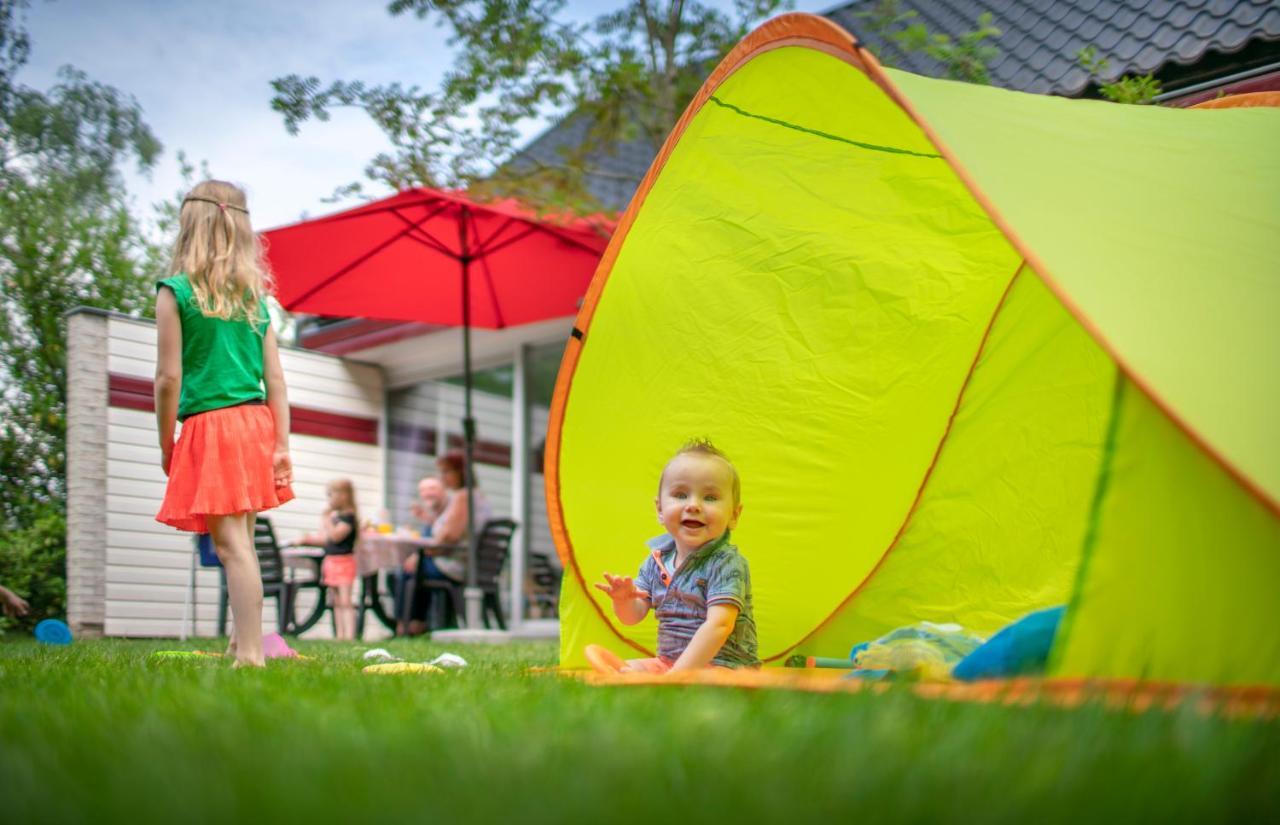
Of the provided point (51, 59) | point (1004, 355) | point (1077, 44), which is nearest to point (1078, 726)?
point (1004, 355)

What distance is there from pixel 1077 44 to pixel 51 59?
696 centimetres

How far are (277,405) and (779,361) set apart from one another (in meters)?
1.48

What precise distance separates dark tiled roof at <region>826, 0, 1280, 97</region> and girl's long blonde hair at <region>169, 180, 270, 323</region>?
4.28 meters

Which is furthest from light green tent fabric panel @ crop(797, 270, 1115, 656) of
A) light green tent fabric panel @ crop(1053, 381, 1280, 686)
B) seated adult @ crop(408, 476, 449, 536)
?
seated adult @ crop(408, 476, 449, 536)

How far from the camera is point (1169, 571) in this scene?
5.47 ft

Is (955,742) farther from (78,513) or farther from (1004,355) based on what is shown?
(78,513)

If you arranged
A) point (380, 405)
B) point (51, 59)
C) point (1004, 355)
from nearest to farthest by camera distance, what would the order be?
point (1004, 355) → point (51, 59) → point (380, 405)

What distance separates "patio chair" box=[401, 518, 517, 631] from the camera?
722cm

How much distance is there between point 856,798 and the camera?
3.26 feet

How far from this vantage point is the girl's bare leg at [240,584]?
3021 mm

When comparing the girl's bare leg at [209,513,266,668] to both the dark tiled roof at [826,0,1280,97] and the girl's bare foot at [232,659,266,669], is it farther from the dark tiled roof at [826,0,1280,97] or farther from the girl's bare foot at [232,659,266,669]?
the dark tiled roof at [826,0,1280,97]

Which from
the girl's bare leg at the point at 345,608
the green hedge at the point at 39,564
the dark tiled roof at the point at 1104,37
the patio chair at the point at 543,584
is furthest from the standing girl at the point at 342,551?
the dark tiled roof at the point at 1104,37

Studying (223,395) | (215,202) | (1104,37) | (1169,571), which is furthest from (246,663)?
(1104,37)

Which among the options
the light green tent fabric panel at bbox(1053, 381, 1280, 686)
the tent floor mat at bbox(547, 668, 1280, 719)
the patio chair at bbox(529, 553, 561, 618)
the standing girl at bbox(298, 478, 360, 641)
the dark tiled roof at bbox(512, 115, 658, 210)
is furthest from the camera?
the dark tiled roof at bbox(512, 115, 658, 210)
